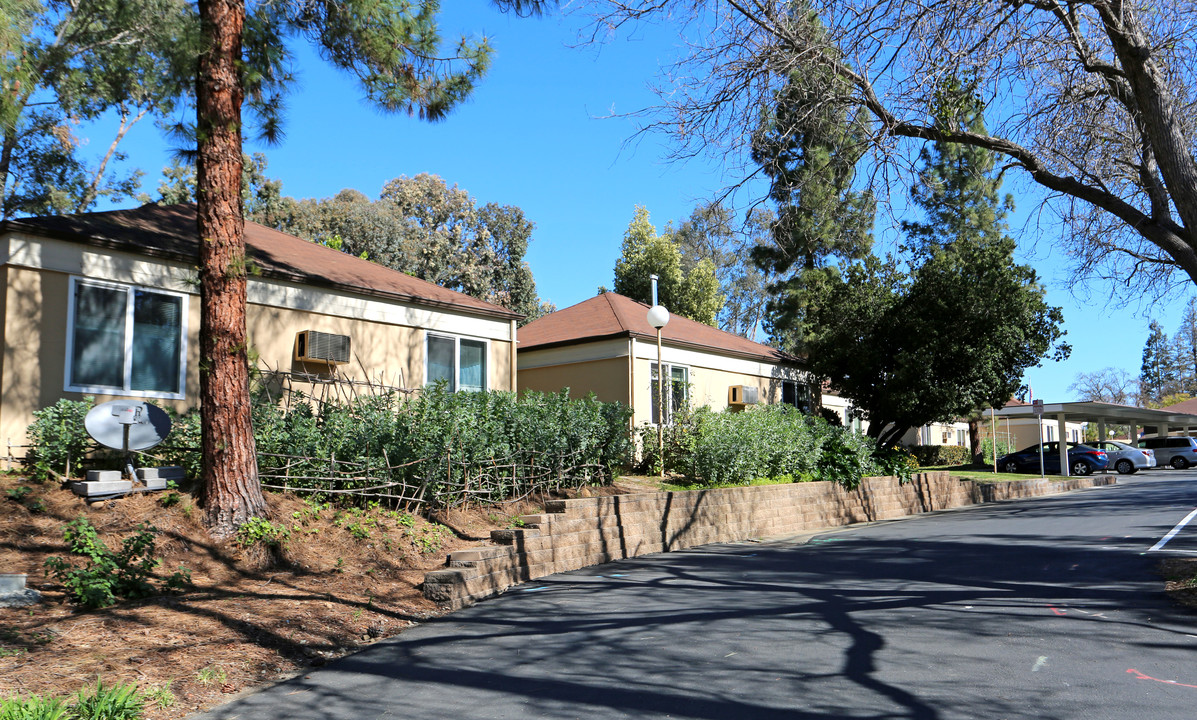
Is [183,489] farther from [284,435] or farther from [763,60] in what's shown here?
[763,60]

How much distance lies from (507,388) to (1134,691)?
13242 millimetres

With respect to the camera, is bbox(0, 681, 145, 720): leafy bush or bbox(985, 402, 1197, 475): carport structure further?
bbox(985, 402, 1197, 475): carport structure

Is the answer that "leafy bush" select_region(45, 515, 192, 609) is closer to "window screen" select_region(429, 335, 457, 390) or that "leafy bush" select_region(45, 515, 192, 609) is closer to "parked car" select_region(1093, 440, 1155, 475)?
"window screen" select_region(429, 335, 457, 390)

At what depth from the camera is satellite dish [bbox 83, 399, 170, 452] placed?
9.60 meters

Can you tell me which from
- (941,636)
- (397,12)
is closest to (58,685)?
(941,636)

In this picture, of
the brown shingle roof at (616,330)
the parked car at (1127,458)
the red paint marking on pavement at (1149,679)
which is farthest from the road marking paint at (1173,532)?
the parked car at (1127,458)

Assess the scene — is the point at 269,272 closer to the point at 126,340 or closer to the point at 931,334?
the point at 126,340

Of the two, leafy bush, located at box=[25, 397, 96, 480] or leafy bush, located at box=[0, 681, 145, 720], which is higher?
leafy bush, located at box=[25, 397, 96, 480]

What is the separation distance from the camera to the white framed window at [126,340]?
444 inches

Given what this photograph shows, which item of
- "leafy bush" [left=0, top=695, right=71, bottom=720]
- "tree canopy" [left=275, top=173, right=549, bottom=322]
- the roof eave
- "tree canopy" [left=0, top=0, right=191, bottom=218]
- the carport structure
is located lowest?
"leafy bush" [left=0, top=695, right=71, bottom=720]

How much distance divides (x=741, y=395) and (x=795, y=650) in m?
16.5

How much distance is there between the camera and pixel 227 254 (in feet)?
31.1

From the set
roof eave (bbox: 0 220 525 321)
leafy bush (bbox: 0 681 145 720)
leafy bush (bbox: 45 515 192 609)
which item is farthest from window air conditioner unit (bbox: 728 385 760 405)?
leafy bush (bbox: 0 681 145 720)

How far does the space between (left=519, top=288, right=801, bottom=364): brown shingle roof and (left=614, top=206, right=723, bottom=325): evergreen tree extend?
48.6ft
